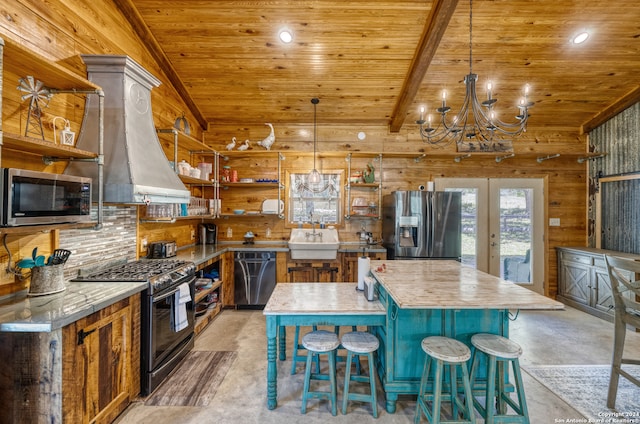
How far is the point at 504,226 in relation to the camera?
4570mm

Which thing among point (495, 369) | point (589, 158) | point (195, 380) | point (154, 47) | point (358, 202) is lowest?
point (195, 380)

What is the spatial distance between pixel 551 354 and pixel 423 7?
3780 millimetres

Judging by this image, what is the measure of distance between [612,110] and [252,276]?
581cm

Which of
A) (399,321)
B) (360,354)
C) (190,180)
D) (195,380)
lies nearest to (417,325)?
(399,321)

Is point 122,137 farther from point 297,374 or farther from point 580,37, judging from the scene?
point 580,37

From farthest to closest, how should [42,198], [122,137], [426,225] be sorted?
[426,225]
[122,137]
[42,198]

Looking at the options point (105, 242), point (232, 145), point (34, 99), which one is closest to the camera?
point (34, 99)

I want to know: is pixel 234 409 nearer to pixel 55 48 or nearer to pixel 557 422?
pixel 557 422

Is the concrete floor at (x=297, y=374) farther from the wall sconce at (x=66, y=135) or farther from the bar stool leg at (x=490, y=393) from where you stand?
the wall sconce at (x=66, y=135)

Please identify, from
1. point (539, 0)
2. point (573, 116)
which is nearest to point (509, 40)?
point (539, 0)

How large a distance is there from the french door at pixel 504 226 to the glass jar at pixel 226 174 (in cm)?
345

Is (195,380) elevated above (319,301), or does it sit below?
below

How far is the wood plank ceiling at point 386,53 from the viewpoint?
276 cm

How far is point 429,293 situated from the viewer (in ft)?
5.65
